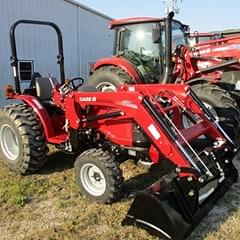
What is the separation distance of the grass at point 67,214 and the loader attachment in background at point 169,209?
157 millimetres

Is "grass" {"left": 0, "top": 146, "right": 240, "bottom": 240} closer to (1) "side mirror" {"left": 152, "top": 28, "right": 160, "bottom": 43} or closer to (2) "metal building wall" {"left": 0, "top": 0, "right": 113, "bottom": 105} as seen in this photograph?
(1) "side mirror" {"left": 152, "top": 28, "right": 160, "bottom": 43}

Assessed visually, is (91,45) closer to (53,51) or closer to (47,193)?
(53,51)

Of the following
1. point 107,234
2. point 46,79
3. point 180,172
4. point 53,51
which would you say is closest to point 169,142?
point 180,172

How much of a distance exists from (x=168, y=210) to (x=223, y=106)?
9.15ft

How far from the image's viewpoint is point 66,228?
3711 millimetres

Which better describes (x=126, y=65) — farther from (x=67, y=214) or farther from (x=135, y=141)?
(x=67, y=214)

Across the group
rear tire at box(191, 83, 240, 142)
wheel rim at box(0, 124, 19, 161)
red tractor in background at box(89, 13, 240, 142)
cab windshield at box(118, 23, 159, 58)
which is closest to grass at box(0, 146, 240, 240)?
wheel rim at box(0, 124, 19, 161)

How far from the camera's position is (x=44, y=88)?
18.3 feet

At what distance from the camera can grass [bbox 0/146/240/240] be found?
359 centimetres

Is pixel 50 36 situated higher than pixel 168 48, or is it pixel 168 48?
pixel 168 48

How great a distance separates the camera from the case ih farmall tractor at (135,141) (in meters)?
3.47

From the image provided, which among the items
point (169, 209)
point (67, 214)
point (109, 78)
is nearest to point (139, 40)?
point (109, 78)

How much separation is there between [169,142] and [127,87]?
3.43 ft

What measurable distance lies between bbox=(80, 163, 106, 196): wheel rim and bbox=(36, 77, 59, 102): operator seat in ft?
5.19
